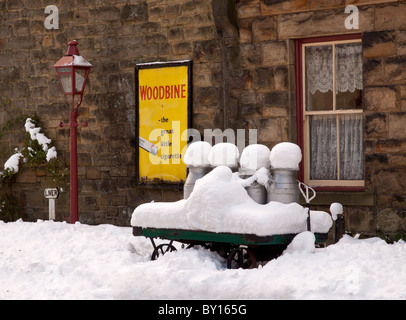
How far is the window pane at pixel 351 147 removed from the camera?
31.3ft

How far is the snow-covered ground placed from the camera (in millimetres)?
5988

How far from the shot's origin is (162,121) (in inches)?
436

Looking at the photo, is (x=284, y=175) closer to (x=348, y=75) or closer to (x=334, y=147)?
(x=334, y=147)

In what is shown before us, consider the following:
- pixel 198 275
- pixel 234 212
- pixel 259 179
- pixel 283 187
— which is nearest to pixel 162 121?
pixel 259 179

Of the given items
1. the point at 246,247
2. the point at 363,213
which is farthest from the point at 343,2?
the point at 246,247

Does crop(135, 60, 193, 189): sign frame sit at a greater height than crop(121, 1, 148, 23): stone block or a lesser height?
lesser

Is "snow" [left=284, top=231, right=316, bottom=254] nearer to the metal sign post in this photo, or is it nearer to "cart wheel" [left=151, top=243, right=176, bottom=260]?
"cart wheel" [left=151, top=243, right=176, bottom=260]

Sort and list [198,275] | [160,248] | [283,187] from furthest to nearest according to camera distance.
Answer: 1. [160,248]
2. [283,187]
3. [198,275]

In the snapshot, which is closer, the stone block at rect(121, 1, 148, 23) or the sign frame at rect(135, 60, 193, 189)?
the sign frame at rect(135, 60, 193, 189)

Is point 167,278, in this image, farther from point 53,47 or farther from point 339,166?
point 53,47

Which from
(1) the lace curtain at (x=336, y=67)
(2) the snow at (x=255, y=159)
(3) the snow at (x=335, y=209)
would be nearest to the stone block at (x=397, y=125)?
(1) the lace curtain at (x=336, y=67)

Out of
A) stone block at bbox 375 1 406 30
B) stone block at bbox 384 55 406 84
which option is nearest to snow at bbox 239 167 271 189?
stone block at bbox 384 55 406 84

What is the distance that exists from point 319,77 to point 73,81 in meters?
3.51

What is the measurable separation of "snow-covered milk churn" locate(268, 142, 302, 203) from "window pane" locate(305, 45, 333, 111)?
8.15 feet
